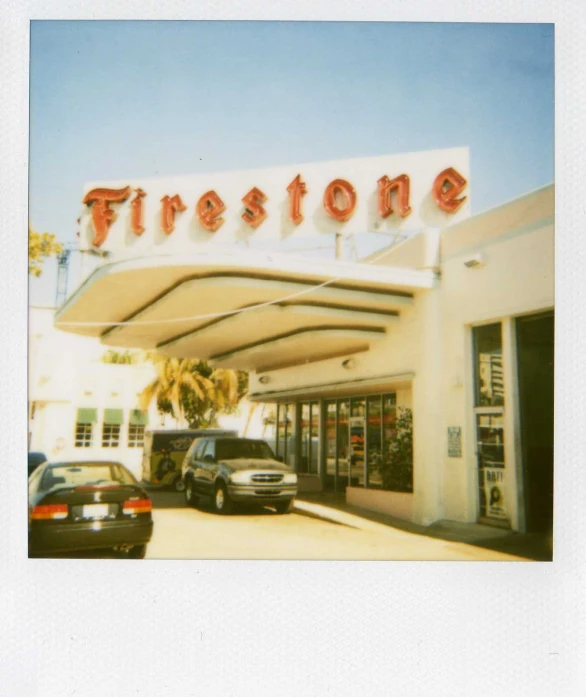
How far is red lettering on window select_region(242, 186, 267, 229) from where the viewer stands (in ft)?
36.6

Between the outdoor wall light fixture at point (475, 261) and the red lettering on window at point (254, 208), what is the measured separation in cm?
366

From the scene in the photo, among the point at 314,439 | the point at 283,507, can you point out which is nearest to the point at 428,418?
the point at 283,507

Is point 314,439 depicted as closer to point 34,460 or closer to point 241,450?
point 241,450

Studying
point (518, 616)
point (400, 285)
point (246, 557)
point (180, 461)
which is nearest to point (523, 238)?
point (400, 285)

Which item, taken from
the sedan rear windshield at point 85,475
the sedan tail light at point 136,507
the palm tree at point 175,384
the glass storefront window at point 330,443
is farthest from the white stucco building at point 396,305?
the sedan tail light at point 136,507

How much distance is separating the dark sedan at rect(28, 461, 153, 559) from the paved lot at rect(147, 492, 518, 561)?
0.61 m

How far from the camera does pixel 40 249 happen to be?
9477 millimetres

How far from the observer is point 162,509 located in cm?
1118

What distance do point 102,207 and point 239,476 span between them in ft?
17.0

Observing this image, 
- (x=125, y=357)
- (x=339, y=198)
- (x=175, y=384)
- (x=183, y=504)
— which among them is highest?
(x=339, y=198)

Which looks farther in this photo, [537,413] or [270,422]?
[270,422]

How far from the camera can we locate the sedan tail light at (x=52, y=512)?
7.52 m
